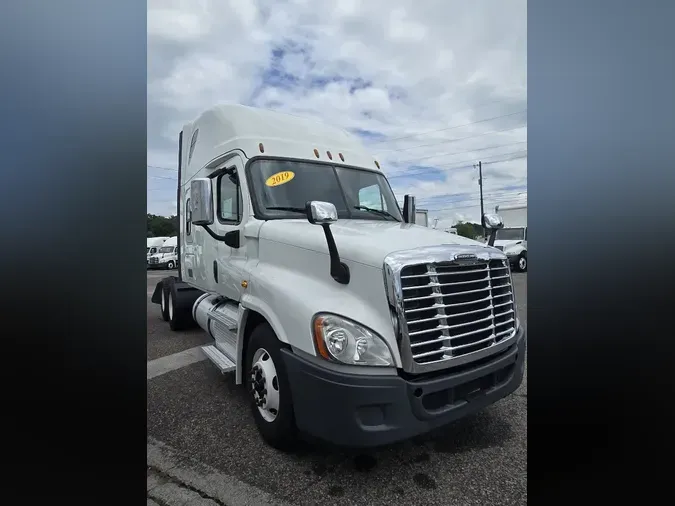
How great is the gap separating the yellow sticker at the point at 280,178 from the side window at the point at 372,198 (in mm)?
835

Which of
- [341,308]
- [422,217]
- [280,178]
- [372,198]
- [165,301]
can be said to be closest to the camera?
[341,308]

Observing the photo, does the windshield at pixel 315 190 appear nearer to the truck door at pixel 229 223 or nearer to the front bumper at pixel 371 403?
the truck door at pixel 229 223

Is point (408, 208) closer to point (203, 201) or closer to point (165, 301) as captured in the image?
point (203, 201)

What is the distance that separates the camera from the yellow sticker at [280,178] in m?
3.60

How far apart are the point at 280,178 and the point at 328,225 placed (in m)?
1.39

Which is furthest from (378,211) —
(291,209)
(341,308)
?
(341,308)

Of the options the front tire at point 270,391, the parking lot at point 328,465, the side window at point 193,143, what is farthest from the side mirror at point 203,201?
the side window at point 193,143

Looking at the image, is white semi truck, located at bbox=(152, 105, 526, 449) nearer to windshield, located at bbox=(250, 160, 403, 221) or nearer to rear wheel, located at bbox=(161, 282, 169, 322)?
windshield, located at bbox=(250, 160, 403, 221)

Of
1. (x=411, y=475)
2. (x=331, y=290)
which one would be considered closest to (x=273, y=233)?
(x=331, y=290)

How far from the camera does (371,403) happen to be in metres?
2.13

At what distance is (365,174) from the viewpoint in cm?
432

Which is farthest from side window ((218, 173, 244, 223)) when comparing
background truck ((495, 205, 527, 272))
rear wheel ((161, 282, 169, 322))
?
background truck ((495, 205, 527, 272))

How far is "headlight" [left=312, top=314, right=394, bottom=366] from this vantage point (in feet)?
7.24
